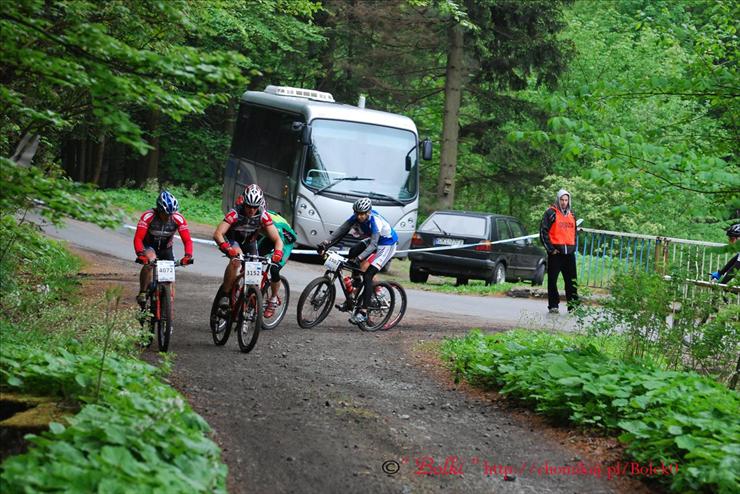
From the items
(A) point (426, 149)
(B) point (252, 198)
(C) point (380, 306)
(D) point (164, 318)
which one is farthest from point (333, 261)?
(A) point (426, 149)

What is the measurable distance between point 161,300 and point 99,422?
465 cm

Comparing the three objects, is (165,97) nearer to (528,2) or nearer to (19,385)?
(19,385)

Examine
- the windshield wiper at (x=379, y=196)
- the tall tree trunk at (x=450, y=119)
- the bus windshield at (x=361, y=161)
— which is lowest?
the windshield wiper at (x=379, y=196)

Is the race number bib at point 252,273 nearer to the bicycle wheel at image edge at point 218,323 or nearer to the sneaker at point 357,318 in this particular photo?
the bicycle wheel at image edge at point 218,323

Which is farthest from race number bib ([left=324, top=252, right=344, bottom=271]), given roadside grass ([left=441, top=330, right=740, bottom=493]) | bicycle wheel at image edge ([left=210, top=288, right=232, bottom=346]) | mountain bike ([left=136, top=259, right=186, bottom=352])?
mountain bike ([left=136, top=259, right=186, bottom=352])

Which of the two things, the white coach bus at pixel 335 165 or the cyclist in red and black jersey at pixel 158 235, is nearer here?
the cyclist in red and black jersey at pixel 158 235

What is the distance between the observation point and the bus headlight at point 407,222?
22.9m

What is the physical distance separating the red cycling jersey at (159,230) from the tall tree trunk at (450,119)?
2055 cm

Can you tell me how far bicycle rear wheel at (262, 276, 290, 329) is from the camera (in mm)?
12453

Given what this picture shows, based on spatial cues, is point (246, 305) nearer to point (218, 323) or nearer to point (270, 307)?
point (218, 323)

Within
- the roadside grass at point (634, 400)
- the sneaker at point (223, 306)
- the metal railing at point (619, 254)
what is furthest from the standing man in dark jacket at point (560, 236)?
the sneaker at point (223, 306)

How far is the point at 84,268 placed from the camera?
59.0 ft

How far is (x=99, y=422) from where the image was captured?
5.60 metres

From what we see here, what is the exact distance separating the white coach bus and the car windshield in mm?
1125
